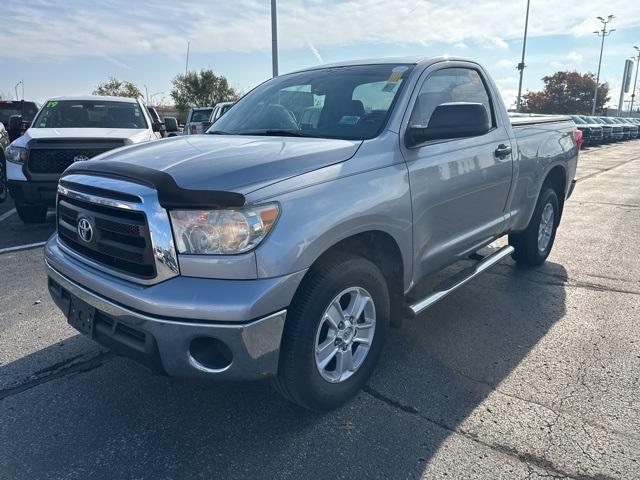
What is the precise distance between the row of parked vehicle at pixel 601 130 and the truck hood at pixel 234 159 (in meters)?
23.9

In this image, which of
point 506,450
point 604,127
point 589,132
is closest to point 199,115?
point 506,450

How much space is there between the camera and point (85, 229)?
2646 mm

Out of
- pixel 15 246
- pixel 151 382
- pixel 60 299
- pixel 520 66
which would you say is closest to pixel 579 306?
pixel 151 382

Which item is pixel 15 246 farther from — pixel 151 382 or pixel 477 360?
pixel 477 360

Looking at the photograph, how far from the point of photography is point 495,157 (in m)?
3.97

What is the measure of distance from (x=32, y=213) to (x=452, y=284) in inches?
242

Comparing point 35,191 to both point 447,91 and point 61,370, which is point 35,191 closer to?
point 61,370

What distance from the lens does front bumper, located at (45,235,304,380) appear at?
218 centimetres

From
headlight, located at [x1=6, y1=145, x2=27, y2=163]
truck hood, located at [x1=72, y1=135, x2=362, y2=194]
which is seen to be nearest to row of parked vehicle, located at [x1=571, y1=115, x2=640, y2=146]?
headlight, located at [x1=6, y1=145, x2=27, y2=163]

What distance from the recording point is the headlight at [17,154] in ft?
21.6

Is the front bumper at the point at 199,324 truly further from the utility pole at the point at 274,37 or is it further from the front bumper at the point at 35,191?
the utility pole at the point at 274,37

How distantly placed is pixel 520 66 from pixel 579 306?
40079 mm

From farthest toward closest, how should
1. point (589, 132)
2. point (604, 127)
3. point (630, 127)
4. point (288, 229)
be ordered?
point (630, 127), point (604, 127), point (589, 132), point (288, 229)

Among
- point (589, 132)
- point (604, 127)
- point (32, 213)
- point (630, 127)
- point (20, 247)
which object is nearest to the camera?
point (20, 247)
